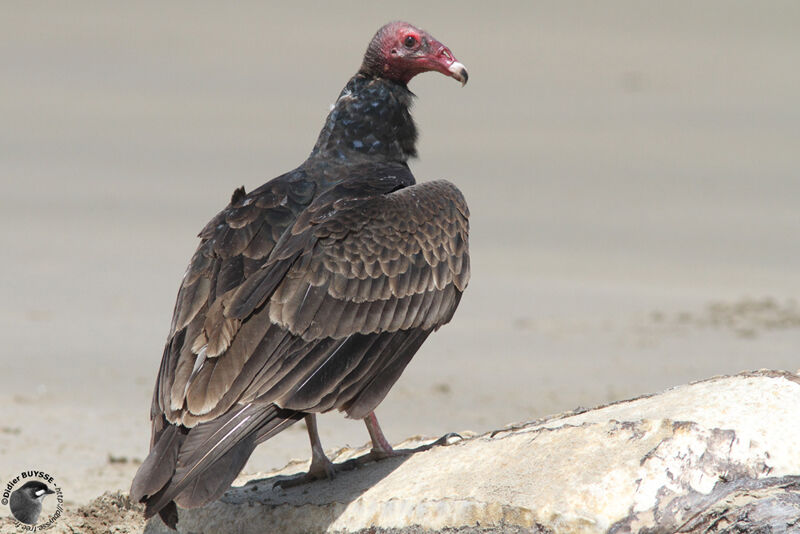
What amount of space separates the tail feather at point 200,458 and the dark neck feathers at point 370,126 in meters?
1.99

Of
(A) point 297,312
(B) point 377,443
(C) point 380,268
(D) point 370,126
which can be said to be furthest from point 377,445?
(D) point 370,126

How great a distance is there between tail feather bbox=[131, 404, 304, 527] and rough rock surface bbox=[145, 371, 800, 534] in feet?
1.82

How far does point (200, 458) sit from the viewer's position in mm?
4383

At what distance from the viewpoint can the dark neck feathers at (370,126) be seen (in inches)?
247

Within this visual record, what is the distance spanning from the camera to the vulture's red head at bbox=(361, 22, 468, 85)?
649 centimetres

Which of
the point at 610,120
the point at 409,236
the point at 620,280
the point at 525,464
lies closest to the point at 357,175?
the point at 409,236

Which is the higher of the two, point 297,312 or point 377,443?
point 297,312

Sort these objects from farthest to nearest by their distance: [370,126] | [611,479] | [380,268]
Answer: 1. [370,126]
2. [380,268]
3. [611,479]

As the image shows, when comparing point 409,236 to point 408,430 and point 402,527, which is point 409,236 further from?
point 408,430

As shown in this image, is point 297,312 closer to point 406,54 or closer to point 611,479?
point 611,479

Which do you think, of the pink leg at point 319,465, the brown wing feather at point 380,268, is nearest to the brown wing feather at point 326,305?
the brown wing feather at point 380,268

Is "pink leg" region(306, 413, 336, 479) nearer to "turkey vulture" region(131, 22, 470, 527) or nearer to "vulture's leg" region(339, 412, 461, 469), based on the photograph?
"turkey vulture" region(131, 22, 470, 527)

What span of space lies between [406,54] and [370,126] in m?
0.49

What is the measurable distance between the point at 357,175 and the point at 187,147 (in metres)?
12.8
